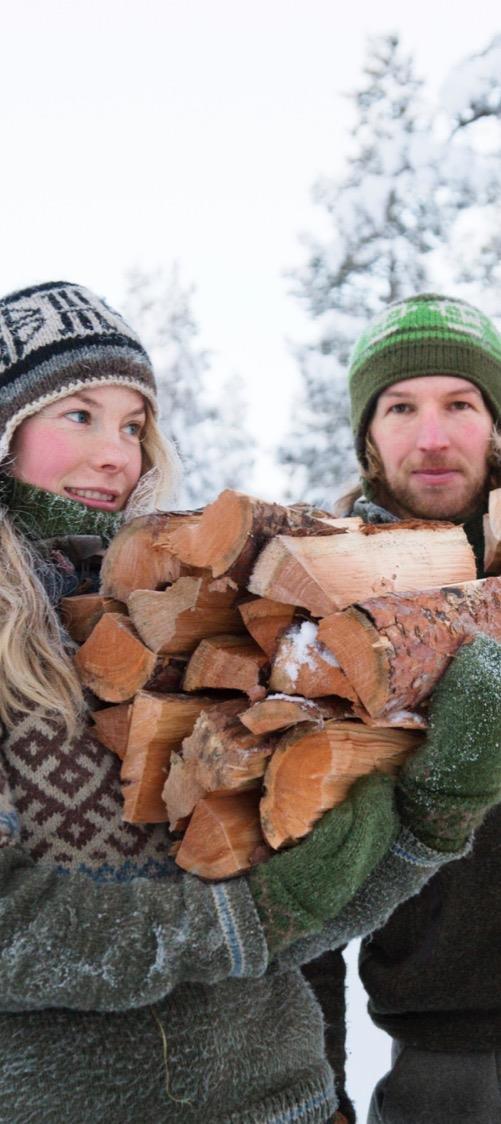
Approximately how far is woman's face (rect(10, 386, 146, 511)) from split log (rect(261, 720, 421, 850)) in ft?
2.38

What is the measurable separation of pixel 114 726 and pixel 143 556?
33 centimetres

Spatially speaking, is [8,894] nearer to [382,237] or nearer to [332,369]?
[332,369]

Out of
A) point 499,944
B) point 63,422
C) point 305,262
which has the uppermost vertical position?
point 305,262

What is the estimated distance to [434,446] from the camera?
2.65 metres

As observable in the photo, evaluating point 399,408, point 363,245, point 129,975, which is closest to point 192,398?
point 363,245

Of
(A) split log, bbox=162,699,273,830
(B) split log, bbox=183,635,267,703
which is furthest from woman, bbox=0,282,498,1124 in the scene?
(B) split log, bbox=183,635,267,703

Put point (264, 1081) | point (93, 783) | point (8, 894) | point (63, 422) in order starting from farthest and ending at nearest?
point (63, 422)
point (93, 783)
point (264, 1081)
point (8, 894)

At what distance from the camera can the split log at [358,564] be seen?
5.08 ft

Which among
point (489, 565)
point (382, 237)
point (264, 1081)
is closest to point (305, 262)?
point (382, 237)

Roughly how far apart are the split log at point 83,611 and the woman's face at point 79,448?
218 mm

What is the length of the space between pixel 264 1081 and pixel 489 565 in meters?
1.22

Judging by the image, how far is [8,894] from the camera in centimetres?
141

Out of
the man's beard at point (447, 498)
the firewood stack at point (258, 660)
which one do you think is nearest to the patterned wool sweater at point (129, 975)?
the firewood stack at point (258, 660)

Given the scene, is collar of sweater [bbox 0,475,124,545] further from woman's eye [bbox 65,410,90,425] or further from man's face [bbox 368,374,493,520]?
man's face [bbox 368,374,493,520]
